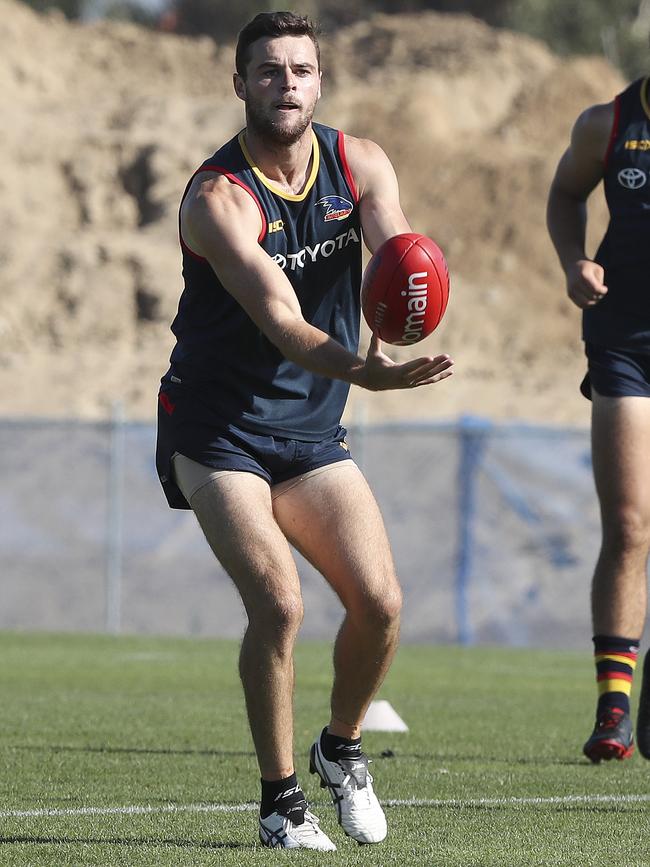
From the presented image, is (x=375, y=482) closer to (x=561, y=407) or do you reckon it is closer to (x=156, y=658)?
(x=156, y=658)

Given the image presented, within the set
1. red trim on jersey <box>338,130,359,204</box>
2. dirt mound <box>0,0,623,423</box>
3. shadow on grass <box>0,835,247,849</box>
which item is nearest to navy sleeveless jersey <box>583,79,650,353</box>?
red trim on jersey <box>338,130,359,204</box>

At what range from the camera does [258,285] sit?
4.55 m

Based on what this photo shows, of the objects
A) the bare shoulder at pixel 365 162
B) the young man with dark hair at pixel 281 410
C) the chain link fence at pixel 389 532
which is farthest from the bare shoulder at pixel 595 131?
the chain link fence at pixel 389 532

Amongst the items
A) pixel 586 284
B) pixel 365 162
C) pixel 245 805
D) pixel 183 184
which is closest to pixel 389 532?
pixel 586 284

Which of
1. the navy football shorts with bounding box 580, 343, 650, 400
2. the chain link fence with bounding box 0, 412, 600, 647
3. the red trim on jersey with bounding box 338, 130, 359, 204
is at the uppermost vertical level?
the red trim on jersey with bounding box 338, 130, 359, 204

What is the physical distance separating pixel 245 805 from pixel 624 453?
1.96 meters

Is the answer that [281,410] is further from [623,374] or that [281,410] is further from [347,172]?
[623,374]

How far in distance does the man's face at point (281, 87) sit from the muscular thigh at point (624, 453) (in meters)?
1.96

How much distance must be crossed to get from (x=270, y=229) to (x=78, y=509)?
14.0 metres

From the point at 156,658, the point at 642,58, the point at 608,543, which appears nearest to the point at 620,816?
the point at 608,543

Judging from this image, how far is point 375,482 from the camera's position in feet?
59.6

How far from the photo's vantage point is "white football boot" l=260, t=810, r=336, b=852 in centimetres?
454

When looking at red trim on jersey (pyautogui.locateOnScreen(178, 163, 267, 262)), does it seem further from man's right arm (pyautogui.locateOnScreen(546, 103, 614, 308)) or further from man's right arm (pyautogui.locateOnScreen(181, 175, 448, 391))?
man's right arm (pyautogui.locateOnScreen(546, 103, 614, 308))

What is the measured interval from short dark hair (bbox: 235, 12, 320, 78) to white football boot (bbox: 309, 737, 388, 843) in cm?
207
